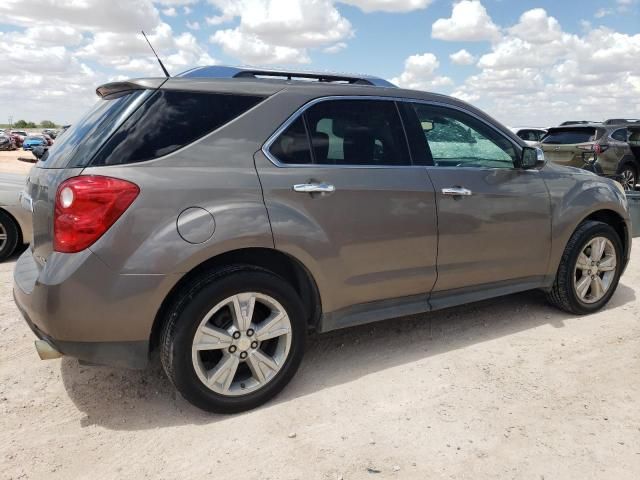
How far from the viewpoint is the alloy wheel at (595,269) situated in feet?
14.2

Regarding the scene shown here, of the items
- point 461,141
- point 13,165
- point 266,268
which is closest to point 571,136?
point 461,141

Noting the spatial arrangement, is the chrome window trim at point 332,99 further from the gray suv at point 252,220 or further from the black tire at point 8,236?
the black tire at point 8,236

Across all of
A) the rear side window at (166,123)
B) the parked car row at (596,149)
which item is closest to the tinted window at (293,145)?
the rear side window at (166,123)

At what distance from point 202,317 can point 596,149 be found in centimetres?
1065

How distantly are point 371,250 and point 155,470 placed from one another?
161 centimetres

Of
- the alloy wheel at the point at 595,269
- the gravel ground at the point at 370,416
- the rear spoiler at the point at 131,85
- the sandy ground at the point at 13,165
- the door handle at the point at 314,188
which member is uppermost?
the rear spoiler at the point at 131,85

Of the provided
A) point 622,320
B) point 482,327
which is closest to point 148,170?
point 482,327

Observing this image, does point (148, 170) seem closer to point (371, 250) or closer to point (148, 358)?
point (148, 358)

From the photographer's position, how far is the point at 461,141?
3.76 meters

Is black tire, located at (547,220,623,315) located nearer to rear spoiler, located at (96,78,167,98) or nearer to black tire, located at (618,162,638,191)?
rear spoiler, located at (96,78,167,98)

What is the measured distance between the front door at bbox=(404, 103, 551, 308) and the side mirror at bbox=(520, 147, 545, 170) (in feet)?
0.19

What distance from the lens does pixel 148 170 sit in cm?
262

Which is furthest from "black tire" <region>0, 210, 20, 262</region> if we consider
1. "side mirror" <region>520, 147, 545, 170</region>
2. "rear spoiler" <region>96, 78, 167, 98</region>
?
"side mirror" <region>520, 147, 545, 170</region>

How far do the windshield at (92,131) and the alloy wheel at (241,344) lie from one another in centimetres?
100
